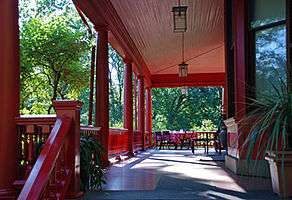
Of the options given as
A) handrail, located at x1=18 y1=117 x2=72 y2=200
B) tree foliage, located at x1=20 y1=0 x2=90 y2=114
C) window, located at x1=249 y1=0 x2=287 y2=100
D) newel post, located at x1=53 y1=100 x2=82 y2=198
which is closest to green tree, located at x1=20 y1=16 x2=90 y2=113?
tree foliage, located at x1=20 y1=0 x2=90 y2=114

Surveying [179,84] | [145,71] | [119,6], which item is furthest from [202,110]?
[119,6]

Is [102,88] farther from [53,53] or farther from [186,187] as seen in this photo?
[53,53]

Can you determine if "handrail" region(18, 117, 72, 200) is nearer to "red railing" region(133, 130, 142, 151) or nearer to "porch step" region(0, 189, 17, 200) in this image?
"porch step" region(0, 189, 17, 200)

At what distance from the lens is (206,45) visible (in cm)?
1210

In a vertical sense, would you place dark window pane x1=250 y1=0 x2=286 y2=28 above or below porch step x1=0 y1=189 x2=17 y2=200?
above

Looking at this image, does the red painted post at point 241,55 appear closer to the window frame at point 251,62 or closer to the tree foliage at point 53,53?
the window frame at point 251,62

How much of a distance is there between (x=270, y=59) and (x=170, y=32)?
15.4 ft

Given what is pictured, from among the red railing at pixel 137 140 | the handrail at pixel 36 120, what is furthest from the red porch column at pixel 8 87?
the red railing at pixel 137 140

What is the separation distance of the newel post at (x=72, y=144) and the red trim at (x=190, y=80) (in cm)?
1269

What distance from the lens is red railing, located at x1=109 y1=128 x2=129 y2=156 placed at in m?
9.15

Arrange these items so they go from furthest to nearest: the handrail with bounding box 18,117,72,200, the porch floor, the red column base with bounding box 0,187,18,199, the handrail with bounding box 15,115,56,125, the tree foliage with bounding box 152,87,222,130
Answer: the tree foliage with bounding box 152,87,222,130
the porch floor
the handrail with bounding box 15,115,56,125
the red column base with bounding box 0,187,18,199
the handrail with bounding box 18,117,72,200

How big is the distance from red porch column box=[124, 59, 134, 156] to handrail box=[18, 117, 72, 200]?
7.29m

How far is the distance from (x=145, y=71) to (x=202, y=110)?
13.8 metres

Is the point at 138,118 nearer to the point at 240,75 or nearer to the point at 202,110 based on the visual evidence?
the point at 240,75
